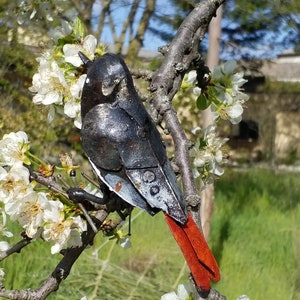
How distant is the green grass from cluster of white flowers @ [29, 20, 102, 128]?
1467 mm

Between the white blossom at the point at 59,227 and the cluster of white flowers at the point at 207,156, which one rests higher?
the white blossom at the point at 59,227

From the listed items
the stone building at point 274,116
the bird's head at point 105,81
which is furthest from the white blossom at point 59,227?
the stone building at point 274,116

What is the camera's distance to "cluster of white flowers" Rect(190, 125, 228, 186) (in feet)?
3.25

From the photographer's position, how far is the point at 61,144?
21.2 feet

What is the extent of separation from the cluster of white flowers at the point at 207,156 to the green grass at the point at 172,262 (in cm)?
138

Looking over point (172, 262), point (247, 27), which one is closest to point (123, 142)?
point (172, 262)

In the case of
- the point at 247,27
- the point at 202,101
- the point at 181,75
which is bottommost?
the point at 247,27

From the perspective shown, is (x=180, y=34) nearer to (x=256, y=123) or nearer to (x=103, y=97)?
(x=103, y=97)

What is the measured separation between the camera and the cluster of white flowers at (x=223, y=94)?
104 centimetres

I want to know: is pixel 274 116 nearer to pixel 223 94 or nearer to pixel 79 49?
pixel 223 94

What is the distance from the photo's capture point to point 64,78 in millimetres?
886

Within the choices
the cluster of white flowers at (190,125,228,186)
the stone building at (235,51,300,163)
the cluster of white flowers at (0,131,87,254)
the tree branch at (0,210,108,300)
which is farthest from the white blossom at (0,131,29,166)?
the stone building at (235,51,300,163)

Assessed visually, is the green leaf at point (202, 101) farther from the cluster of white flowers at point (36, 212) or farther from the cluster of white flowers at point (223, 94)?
the cluster of white flowers at point (36, 212)

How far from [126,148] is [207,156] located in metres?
0.30
